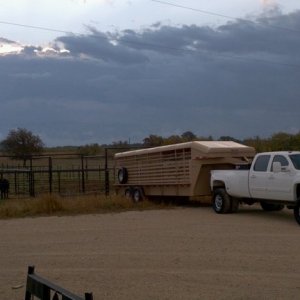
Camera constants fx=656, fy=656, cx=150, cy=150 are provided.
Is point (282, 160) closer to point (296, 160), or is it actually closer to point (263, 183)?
point (296, 160)

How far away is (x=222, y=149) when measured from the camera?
21.8 m

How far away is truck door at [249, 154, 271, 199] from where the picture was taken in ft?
61.0

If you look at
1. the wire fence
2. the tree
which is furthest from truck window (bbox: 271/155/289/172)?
the tree

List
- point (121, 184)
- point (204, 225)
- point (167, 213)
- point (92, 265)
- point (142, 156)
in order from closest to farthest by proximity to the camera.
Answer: point (92, 265) < point (204, 225) < point (167, 213) < point (142, 156) < point (121, 184)

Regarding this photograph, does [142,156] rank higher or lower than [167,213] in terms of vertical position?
higher

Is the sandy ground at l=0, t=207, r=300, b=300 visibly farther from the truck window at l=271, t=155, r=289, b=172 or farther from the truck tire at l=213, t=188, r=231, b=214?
the truck window at l=271, t=155, r=289, b=172

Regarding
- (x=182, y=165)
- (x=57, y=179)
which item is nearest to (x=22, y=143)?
(x=57, y=179)

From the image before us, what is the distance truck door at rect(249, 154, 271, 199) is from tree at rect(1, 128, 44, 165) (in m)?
36.3

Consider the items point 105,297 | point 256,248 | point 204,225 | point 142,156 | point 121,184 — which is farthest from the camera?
point 121,184

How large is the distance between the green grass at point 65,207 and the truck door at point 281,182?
230 inches

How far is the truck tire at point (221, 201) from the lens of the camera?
66.9 feet

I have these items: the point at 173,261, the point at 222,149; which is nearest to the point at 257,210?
the point at 222,149

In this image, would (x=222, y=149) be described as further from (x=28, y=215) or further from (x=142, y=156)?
(x=28, y=215)

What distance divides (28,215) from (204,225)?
6654mm
